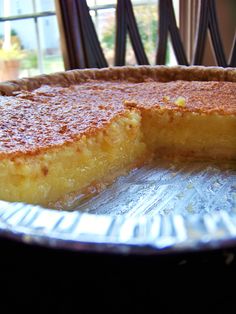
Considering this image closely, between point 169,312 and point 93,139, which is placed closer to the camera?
point 169,312

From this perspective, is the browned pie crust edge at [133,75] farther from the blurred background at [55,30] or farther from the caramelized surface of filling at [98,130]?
the blurred background at [55,30]

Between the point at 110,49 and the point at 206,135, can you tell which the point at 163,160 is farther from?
the point at 110,49

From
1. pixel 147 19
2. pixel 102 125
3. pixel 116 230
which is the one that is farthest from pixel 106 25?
pixel 116 230

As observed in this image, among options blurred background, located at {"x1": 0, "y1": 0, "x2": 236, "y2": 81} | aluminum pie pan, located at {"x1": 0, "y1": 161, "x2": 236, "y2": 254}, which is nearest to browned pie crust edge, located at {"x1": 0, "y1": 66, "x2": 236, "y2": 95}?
blurred background, located at {"x1": 0, "y1": 0, "x2": 236, "y2": 81}

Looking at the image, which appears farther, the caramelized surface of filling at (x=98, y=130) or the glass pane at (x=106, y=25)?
the glass pane at (x=106, y=25)

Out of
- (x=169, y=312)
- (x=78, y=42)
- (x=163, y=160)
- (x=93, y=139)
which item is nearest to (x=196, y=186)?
(x=163, y=160)

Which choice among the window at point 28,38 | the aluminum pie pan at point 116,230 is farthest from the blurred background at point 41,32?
the aluminum pie pan at point 116,230

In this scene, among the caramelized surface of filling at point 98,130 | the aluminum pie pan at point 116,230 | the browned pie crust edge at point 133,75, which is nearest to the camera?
the aluminum pie pan at point 116,230
